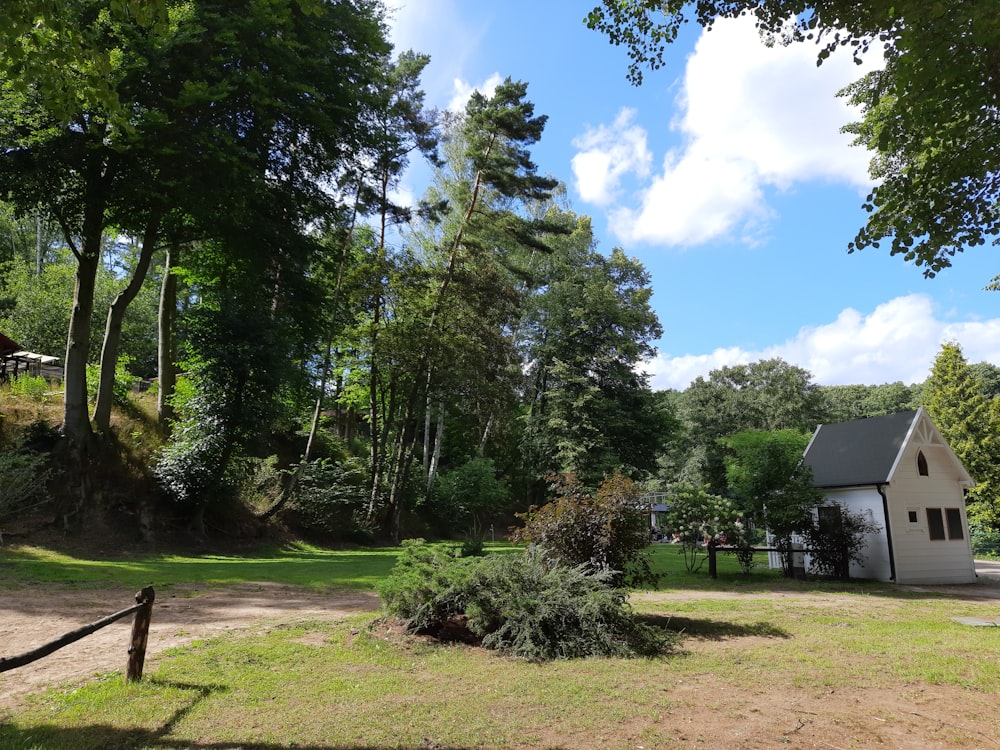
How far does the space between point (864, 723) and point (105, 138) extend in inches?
736

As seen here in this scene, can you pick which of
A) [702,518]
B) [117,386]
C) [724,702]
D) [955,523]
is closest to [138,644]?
[724,702]

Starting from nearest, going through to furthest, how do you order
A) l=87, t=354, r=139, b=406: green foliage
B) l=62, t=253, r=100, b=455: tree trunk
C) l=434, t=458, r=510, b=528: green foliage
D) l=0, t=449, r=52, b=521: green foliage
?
l=0, t=449, r=52, b=521: green foliage → l=62, t=253, r=100, b=455: tree trunk → l=87, t=354, r=139, b=406: green foliage → l=434, t=458, r=510, b=528: green foliage

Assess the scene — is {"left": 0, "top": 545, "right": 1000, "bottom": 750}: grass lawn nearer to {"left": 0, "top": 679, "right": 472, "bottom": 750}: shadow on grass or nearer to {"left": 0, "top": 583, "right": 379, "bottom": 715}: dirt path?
{"left": 0, "top": 679, "right": 472, "bottom": 750}: shadow on grass

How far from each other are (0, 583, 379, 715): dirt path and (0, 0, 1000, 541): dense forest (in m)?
5.37

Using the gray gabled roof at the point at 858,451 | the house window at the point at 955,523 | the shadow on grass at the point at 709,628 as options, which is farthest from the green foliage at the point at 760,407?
the shadow on grass at the point at 709,628

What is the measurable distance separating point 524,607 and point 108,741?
428 centimetres

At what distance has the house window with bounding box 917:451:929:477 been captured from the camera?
17328 millimetres

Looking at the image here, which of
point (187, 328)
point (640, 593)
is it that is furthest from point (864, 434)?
point (187, 328)

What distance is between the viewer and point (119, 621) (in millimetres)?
8094

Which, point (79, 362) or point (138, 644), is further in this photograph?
point (79, 362)

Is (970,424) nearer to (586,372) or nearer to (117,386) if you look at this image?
(586,372)

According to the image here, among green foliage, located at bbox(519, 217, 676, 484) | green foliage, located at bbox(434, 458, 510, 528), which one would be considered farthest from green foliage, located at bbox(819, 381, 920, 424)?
green foliage, located at bbox(434, 458, 510, 528)

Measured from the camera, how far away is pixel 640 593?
12.6 meters

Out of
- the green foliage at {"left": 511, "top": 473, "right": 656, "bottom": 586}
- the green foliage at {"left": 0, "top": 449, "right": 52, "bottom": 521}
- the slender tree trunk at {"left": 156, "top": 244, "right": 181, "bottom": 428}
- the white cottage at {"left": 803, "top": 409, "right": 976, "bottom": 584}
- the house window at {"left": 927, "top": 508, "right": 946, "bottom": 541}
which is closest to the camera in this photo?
the green foliage at {"left": 511, "top": 473, "right": 656, "bottom": 586}
